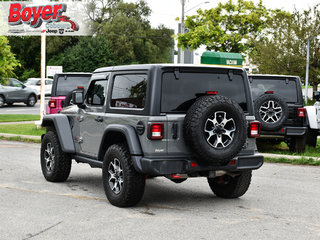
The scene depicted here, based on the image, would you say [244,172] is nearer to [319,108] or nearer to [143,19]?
[319,108]

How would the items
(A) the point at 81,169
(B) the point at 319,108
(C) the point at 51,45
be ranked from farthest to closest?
1. (C) the point at 51,45
2. (B) the point at 319,108
3. (A) the point at 81,169

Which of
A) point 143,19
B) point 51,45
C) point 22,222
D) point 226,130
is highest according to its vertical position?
point 143,19

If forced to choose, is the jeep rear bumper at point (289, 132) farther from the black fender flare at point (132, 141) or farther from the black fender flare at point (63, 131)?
the black fender flare at point (132, 141)

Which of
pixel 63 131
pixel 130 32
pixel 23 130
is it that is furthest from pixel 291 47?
pixel 130 32

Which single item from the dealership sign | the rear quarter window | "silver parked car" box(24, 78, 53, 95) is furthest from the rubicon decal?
the rear quarter window

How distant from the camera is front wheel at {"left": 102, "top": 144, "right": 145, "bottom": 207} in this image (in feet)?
21.6

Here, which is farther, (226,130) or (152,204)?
(152,204)

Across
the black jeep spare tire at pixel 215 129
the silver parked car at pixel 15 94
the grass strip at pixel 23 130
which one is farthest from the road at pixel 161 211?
the silver parked car at pixel 15 94

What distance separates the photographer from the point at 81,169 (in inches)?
408

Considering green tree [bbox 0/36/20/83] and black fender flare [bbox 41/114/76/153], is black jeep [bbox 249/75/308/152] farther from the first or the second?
green tree [bbox 0/36/20/83]

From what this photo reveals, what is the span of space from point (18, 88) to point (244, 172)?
27.8m

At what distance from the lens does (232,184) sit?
24.4 ft

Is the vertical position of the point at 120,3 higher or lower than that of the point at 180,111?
higher

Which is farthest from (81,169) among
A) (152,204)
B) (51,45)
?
(51,45)
